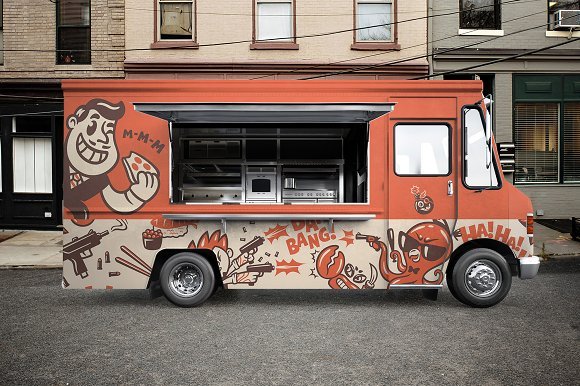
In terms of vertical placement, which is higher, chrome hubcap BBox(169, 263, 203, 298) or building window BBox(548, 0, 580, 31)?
building window BBox(548, 0, 580, 31)

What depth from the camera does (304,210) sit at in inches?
302

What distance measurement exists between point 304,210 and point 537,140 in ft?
40.8

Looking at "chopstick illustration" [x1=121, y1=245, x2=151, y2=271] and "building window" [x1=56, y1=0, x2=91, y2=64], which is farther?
"building window" [x1=56, y1=0, x2=91, y2=64]

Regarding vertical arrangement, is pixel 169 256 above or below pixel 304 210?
below

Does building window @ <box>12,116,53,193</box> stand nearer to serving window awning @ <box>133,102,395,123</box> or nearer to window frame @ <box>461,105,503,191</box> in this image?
serving window awning @ <box>133,102,395,123</box>

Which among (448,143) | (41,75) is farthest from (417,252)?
(41,75)

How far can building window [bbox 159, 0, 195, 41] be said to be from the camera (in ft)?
55.5

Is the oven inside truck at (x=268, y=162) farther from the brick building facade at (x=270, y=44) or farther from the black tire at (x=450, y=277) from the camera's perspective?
the brick building facade at (x=270, y=44)

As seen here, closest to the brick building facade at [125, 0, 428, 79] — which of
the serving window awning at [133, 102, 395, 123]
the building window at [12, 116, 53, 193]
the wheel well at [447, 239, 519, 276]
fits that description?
the building window at [12, 116, 53, 193]

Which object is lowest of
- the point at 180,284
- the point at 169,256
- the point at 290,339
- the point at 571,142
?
the point at 290,339

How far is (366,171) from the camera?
26.4ft

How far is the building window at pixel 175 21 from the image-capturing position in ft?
55.5

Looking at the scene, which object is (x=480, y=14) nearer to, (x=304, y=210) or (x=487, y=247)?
(x=487, y=247)

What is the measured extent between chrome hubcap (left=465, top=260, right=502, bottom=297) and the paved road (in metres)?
0.27
